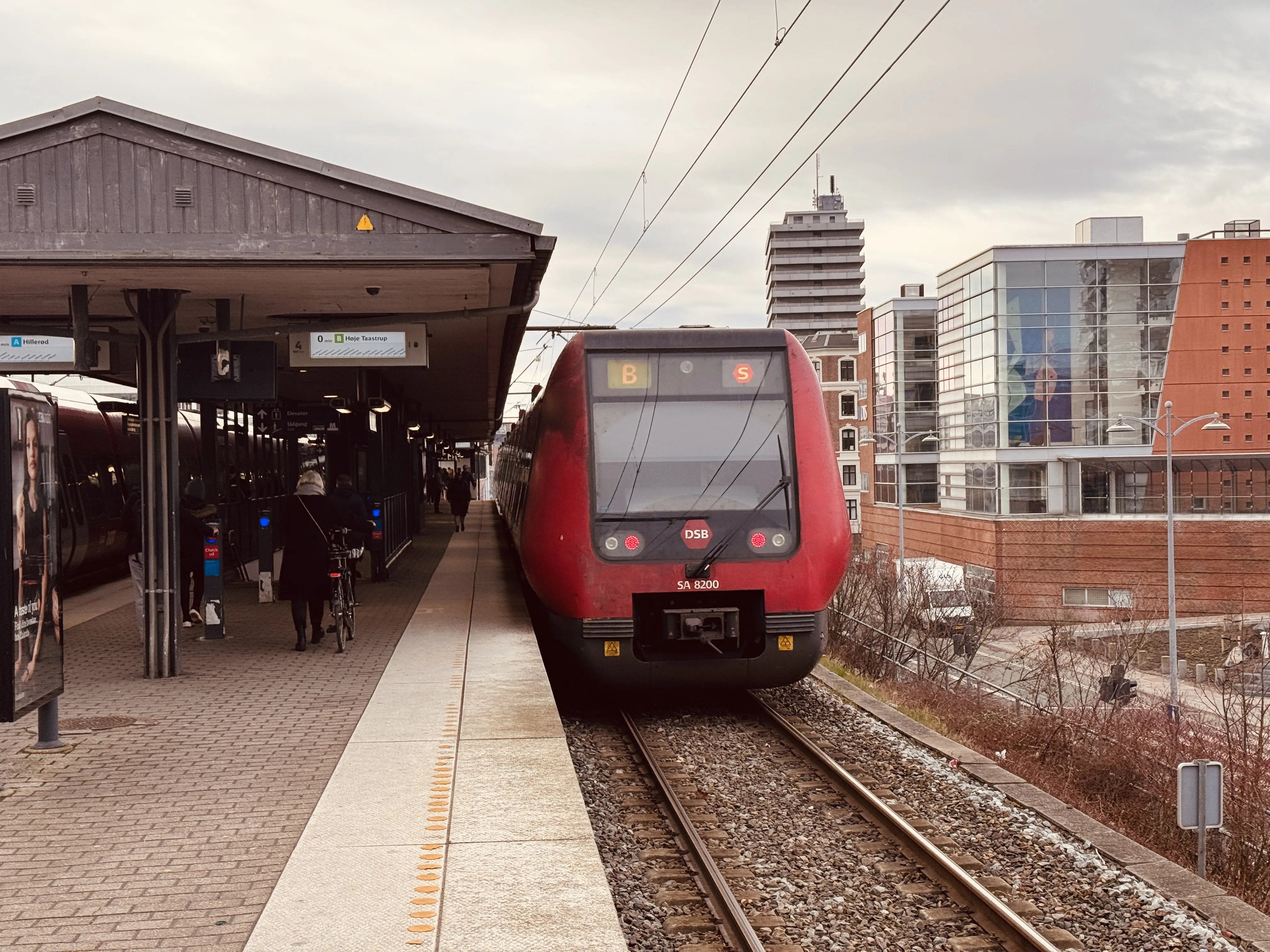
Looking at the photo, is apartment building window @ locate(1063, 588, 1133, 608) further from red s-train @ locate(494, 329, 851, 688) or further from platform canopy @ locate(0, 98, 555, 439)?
platform canopy @ locate(0, 98, 555, 439)

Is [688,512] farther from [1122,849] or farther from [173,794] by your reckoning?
[173,794]

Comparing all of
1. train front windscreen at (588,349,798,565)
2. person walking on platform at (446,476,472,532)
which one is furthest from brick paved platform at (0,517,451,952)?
person walking on platform at (446,476,472,532)

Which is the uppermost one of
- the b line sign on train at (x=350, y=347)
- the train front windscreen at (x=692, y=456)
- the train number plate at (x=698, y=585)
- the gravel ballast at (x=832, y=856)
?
the b line sign on train at (x=350, y=347)

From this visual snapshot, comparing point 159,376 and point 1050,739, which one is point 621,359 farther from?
point 1050,739

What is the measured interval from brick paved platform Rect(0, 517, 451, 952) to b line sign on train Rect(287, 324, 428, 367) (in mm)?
2710

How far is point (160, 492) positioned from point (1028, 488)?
3999 cm

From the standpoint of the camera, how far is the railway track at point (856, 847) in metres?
5.44

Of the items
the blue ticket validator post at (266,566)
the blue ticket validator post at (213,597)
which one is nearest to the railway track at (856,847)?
the blue ticket validator post at (213,597)

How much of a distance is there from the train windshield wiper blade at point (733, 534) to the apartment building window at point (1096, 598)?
37.3 meters

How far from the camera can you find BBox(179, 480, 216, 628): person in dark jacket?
43.0 feet

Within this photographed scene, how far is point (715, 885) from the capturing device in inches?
237

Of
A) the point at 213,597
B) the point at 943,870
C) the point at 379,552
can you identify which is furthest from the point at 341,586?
the point at 943,870

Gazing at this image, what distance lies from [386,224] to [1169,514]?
22.9 metres

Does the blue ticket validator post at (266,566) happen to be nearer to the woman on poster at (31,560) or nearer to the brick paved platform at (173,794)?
the brick paved platform at (173,794)
